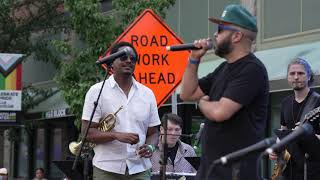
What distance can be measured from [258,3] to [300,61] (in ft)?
26.5

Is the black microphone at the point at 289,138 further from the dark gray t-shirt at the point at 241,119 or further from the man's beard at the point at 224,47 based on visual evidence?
the man's beard at the point at 224,47

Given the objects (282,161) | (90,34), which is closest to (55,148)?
(90,34)

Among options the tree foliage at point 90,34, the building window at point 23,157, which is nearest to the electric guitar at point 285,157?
the tree foliage at point 90,34

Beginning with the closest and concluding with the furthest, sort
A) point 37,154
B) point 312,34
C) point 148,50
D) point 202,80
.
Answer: point 202,80 → point 148,50 → point 312,34 → point 37,154

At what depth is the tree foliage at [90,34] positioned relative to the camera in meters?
13.9

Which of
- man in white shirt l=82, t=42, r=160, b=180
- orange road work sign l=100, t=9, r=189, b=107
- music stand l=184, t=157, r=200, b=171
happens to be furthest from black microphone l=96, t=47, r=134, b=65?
orange road work sign l=100, t=9, r=189, b=107

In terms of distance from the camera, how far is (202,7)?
55.6 ft

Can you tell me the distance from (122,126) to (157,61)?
272cm

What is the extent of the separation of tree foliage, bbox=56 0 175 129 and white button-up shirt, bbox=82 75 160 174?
7072 mm

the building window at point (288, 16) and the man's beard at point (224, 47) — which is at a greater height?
the building window at point (288, 16)

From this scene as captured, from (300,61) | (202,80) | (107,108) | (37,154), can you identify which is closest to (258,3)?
(300,61)

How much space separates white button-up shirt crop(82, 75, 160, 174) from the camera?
6.62 meters

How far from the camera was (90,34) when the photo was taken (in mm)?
13922

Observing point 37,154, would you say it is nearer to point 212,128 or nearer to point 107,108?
point 107,108
